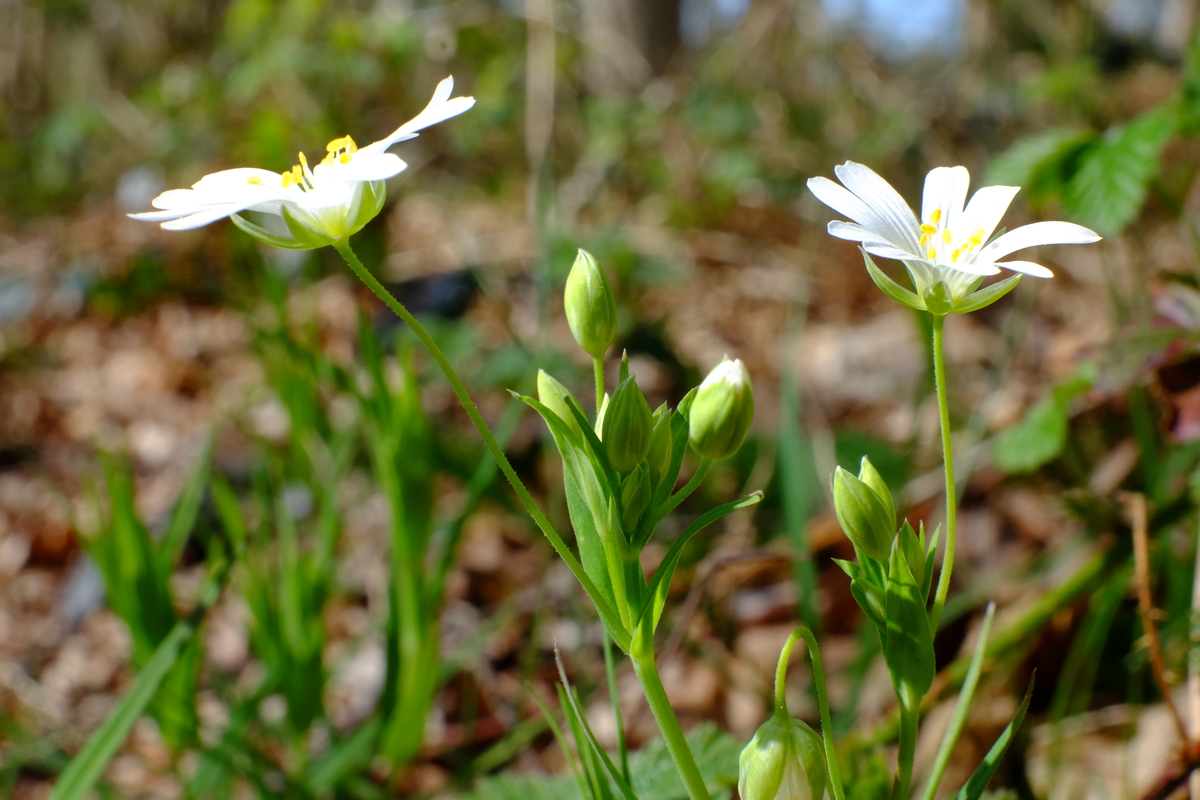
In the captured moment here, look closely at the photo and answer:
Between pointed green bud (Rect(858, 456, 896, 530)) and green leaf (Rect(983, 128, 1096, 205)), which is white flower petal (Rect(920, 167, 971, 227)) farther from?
green leaf (Rect(983, 128, 1096, 205))

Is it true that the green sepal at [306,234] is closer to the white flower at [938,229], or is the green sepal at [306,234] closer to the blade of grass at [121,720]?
the white flower at [938,229]

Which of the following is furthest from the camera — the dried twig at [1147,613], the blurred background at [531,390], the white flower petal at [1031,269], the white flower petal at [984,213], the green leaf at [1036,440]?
the blurred background at [531,390]

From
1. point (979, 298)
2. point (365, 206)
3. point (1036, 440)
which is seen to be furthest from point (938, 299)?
point (1036, 440)

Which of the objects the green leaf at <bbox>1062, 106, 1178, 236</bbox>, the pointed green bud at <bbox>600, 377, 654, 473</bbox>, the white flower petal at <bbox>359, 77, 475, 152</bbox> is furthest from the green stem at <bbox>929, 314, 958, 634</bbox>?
the green leaf at <bbox>1062, 106, 1178, 236</bbox>

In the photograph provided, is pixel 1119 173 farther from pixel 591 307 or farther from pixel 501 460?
pixel 501 460

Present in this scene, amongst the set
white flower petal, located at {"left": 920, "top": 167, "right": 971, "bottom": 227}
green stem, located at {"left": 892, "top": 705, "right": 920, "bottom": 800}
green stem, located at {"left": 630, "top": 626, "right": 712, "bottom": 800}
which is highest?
white flower petal, located at {"left": 920, "top": 167, "right": 971, "bottom": 227}

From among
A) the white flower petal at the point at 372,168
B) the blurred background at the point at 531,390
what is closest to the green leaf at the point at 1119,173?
the blurred background at the point at 531,390
